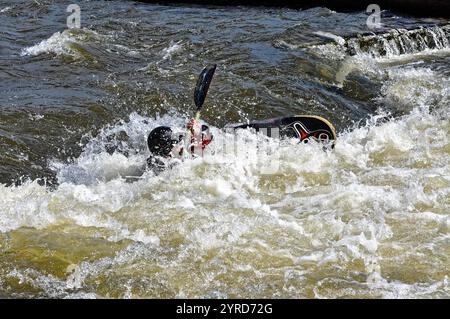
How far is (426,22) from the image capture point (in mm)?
12047

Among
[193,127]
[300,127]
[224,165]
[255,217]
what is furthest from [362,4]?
[255,217]

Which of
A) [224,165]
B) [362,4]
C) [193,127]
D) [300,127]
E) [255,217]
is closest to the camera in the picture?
[255,217]

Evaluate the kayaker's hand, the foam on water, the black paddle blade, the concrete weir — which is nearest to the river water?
the foam on water

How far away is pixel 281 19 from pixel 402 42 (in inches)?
81.3

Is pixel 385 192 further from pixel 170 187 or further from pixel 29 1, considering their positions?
pixel 29 1

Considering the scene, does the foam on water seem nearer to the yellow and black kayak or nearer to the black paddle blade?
the yellow and black kayak

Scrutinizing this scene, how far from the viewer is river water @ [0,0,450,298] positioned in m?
4.61

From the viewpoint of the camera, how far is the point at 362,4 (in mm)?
12922

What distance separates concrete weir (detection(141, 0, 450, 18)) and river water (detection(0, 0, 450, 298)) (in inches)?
34.6

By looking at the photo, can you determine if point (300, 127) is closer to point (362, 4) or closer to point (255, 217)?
point (255, 217)

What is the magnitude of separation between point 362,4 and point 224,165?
7.64 m
